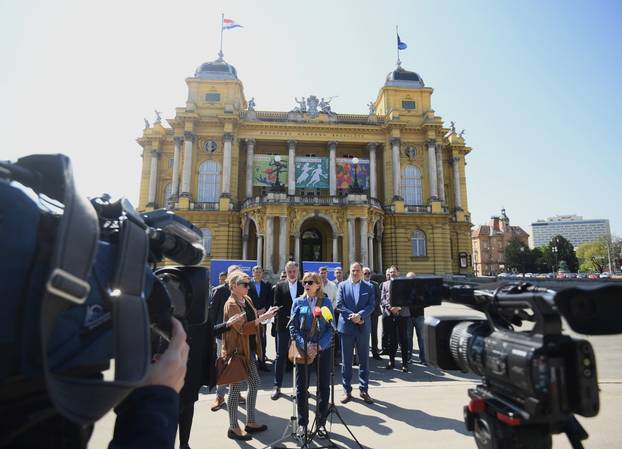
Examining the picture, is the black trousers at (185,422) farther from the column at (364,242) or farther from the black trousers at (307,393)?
the column at (364,242)

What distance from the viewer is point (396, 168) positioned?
106 feet

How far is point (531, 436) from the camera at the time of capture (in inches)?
65.1

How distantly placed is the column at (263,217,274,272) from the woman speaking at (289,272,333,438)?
21665mm

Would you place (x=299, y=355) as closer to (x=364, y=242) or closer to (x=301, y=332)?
(x=301, y=332)

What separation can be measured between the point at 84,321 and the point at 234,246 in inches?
1179

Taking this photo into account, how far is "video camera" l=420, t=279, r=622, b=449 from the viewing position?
152 centimetres

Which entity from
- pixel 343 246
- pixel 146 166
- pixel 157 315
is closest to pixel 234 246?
pixel 343 246

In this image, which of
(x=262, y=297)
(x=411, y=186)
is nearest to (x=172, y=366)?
(x=262, y=297)

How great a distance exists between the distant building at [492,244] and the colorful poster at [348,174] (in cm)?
6274

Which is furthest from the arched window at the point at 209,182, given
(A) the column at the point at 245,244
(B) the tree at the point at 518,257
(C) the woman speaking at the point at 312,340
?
(B) the tree at the point at 518,257

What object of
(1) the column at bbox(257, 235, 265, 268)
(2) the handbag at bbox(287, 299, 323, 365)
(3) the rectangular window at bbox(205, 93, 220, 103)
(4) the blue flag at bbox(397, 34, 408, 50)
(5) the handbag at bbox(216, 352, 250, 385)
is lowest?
(5) the handbag at bbox(216, 352, 250, 385)

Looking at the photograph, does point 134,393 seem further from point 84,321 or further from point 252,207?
point 252,207

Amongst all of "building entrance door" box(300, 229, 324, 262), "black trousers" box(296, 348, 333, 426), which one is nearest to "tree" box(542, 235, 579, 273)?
"building entrance door" box(300, 229, 324, 262)

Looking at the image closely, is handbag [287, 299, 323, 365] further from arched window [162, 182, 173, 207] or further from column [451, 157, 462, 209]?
column [451, 157, 462, 209]
